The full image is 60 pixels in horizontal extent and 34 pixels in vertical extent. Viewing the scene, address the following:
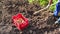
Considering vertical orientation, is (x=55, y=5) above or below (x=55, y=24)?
above

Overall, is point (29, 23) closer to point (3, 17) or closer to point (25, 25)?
point (25, 25)

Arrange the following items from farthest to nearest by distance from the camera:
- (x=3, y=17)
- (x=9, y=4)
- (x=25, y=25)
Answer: (x=9, y=4) < (x=3, y=17) < (x=25, y=25)

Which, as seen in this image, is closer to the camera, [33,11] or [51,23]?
[51,23]

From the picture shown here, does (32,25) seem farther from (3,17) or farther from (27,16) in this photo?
(3,17)

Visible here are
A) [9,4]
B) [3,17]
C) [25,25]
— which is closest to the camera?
[25,25]

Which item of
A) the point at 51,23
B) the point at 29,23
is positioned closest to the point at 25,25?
the point at 29,23

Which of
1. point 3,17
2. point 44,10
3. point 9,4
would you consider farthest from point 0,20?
point 44,10
